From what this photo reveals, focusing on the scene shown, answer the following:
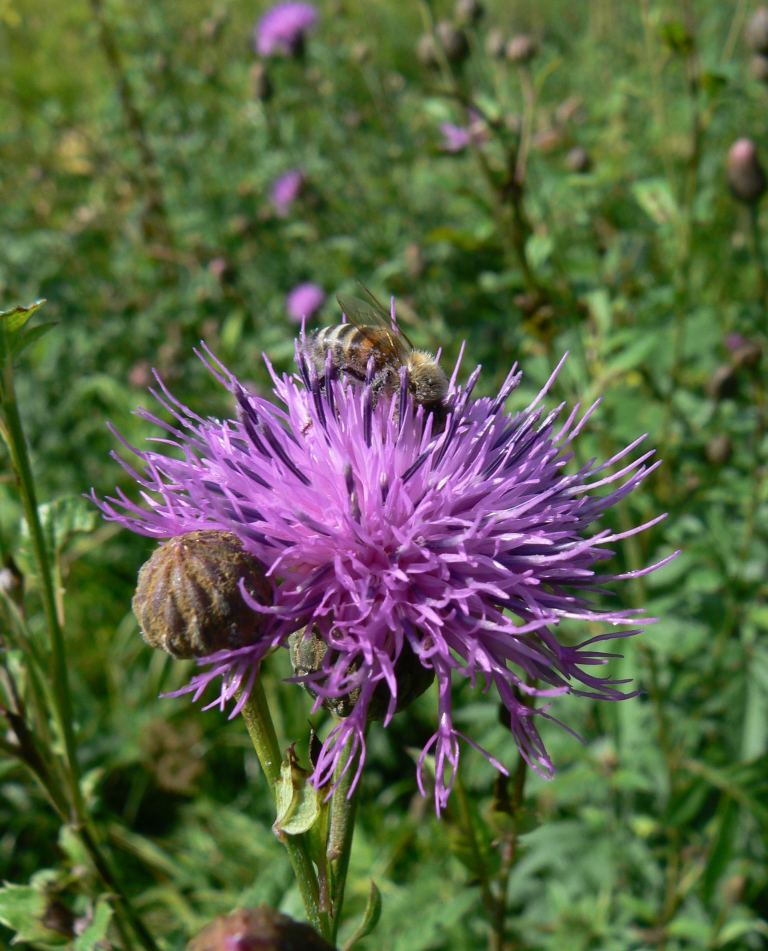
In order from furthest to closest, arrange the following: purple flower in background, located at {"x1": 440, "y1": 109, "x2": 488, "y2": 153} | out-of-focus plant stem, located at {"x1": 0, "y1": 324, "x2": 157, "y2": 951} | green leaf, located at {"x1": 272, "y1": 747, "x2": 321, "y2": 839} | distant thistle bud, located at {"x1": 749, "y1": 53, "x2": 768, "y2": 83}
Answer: distant thistle bud, located at {"x1": 749, "y1": 53, "x2": 768, "y2": 83} < purple flower in background, located at {"x1": 440, "y1": 109, "x2": 488, "y2": 153} < out-of-focus plant stem, located at {"x1": 0, "y1": 324, "x2": 157, "y2": 951} < green leaf, located at {"x1": 272, "y1": 747, "x2": 321, "y2": 839}

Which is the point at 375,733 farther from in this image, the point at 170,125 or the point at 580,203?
the point at 170,125

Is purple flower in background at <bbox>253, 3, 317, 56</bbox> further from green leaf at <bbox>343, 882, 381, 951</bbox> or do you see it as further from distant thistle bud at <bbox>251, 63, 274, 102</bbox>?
green leaf at <bbox>343, 882, 381, 951</bbox>

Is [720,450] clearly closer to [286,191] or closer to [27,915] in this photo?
[27,915]

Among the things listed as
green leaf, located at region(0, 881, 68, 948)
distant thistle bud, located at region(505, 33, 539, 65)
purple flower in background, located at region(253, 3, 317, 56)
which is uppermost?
purple flower in background, located at region(253, 3, 317, 56)

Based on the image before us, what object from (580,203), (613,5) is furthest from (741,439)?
(613,5)

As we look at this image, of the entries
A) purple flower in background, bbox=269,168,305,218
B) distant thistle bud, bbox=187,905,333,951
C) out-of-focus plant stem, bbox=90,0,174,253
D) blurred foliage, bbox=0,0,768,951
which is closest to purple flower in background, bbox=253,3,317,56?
blurred foliage, bbox=0,0,768,951

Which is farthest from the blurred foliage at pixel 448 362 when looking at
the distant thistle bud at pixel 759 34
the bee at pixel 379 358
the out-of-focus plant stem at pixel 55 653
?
the bee at pixel 379 358
